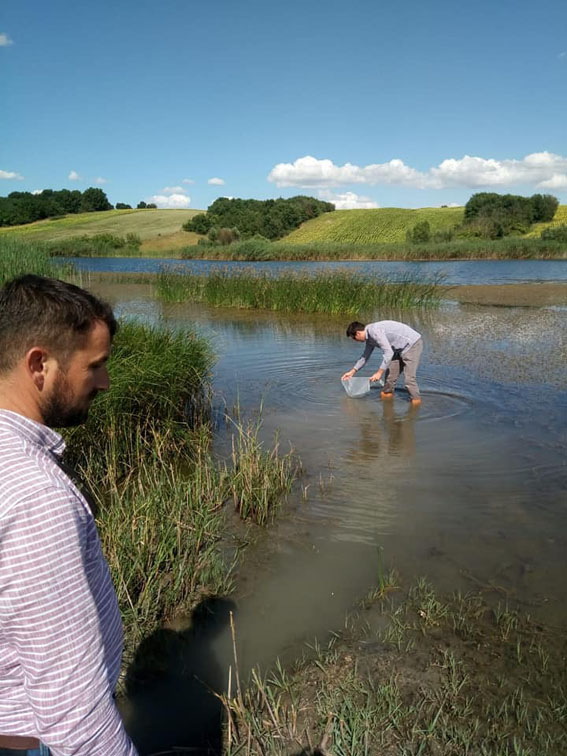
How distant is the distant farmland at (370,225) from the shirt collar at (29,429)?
6360cm

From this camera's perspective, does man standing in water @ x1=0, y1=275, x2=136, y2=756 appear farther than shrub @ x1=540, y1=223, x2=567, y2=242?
No

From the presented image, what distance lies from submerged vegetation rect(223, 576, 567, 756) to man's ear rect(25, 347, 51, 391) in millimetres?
1748

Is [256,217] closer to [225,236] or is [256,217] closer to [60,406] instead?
[225,236]

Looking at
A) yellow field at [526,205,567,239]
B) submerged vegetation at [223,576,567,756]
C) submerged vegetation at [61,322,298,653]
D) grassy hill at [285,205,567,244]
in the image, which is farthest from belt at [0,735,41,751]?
grassy hill at [285,205,567,244]

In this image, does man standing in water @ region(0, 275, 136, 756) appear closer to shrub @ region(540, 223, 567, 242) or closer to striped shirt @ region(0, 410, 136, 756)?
striped shirt @ region(0, 410, 136, 756)

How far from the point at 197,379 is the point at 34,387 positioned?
5934 mm

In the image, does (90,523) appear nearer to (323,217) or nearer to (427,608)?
(427,608)

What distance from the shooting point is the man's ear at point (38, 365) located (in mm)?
1304

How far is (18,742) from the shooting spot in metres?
1.26

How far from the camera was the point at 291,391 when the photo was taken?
9484mm

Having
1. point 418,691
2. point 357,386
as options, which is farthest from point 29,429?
point 357,386

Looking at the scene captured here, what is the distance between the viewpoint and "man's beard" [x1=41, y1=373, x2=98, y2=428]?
135 centimetres

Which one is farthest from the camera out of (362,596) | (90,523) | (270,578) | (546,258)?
(546,258)

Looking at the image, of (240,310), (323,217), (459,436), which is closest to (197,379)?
(459,436)
